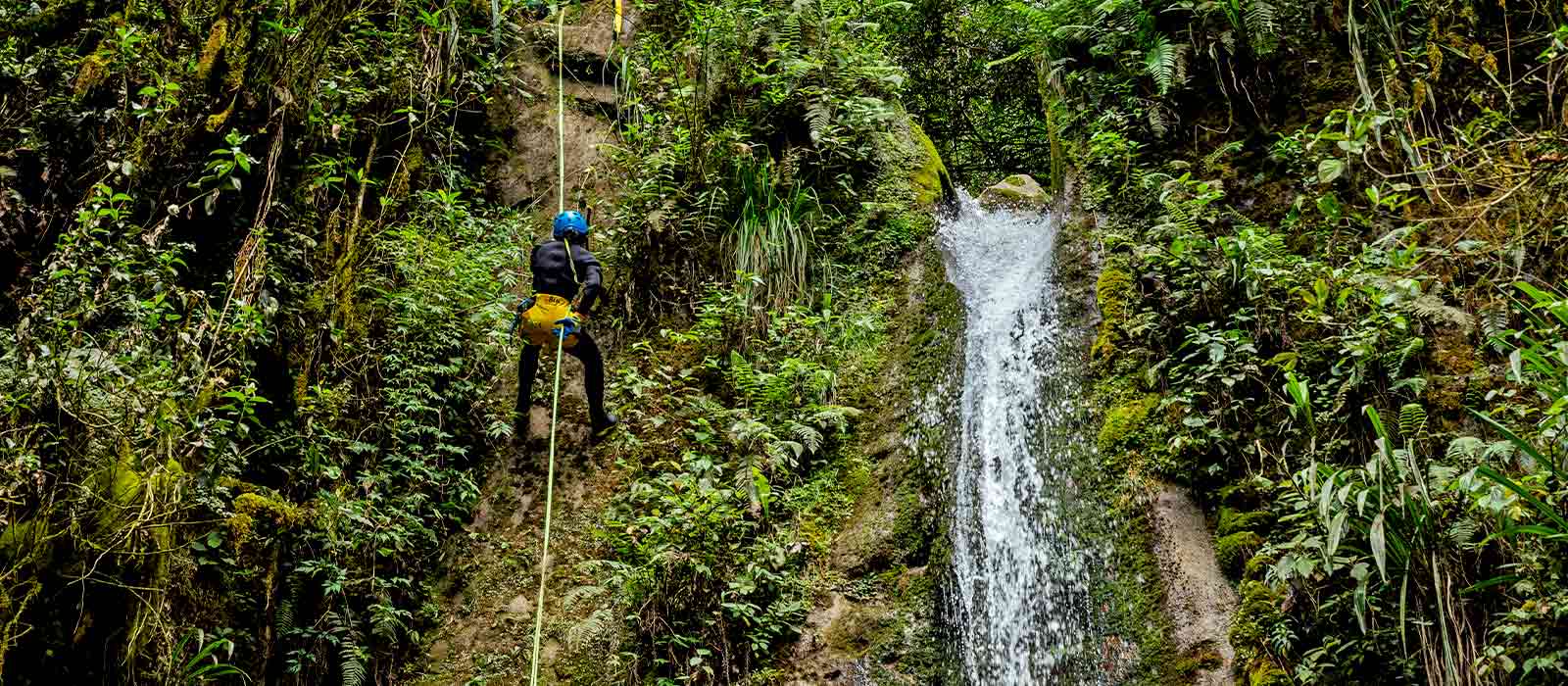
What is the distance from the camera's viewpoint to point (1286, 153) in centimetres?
615

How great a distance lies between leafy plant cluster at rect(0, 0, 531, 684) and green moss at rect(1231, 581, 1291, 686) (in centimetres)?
479

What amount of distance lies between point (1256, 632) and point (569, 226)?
4.55 meters

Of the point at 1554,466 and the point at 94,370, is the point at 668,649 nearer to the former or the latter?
the point at 94,370

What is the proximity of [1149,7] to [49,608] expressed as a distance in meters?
7.88

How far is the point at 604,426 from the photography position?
6773 millimetres

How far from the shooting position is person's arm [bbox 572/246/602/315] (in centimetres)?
594

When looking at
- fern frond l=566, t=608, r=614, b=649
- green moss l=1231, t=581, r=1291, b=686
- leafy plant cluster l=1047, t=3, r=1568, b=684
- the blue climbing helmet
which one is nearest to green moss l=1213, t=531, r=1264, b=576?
leafy plant cluster l=1047, t=3, r=1568, b=684

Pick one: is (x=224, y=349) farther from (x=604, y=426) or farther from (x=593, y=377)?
(x=604, y=426)

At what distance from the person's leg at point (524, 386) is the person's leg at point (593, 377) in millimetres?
293

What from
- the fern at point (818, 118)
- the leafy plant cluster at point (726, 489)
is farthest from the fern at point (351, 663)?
the fern at point (818, 118)

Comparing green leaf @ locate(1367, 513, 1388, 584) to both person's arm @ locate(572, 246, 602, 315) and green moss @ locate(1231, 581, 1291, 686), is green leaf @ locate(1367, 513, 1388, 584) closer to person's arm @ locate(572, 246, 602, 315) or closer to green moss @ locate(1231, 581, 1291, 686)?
green moss @ locate(1231, 581, 1291, 686)

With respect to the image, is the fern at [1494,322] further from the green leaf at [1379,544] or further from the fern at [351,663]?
the fern at [351,663]

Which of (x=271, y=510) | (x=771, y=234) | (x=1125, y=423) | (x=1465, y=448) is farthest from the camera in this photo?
(x=771, y=234)

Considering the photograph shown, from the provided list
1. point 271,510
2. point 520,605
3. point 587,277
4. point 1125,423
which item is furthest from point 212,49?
point 1125,423
